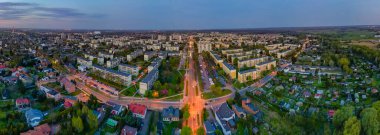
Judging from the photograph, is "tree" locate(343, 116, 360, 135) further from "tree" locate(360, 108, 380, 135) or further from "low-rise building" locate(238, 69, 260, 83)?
"low-rise building" locate(238, 69, 260, 83)

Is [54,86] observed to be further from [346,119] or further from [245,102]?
[346,119]

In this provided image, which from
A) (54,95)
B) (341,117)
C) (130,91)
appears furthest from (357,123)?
(54,95)

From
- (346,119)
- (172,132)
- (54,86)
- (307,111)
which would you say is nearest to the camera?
(346,119)

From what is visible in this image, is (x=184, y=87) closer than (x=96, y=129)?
No

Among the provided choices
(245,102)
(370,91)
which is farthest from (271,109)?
(370,91)

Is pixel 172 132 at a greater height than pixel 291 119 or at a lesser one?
lesser

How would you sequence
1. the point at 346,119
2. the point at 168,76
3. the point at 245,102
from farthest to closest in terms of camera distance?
the point at 168,76
the point at 245,102
the point at 346,119

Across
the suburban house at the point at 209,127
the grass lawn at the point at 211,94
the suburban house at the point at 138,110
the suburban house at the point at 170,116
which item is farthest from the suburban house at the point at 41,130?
the grass lawn at the point at 211,94
